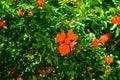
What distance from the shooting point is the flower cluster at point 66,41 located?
242 cm

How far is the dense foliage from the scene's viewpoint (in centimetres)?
248

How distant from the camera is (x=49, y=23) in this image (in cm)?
254

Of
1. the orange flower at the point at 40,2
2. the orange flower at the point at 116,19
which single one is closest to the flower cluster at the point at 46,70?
the orange flower at the point at 40,2

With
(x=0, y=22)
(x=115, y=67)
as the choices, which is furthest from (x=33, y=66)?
(x=115, y=67)

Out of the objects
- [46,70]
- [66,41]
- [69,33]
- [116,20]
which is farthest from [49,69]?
[116,20]

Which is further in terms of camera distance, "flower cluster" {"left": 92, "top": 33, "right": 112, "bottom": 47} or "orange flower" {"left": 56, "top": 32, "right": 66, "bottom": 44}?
"flower cluster" {"left": 92, "top": 33, "right": 112, "bottom": 47}

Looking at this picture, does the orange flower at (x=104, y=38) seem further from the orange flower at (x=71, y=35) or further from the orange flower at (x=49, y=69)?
the orange flower at (x=49, y=69)

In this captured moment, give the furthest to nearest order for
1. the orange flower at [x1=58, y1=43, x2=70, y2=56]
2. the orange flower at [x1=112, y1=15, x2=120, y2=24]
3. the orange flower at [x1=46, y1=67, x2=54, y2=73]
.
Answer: the orange flower at [x1=46, y1=67, x2=54, y2=73], the orange flower at [x1=58, y1=43, x2=70, y2=56], the orange flower at [x1=112, y1=15, x2=120, y2=24]

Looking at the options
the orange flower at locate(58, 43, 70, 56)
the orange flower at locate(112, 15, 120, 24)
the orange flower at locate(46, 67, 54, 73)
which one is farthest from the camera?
the orange flower at locate(46, 67, 54, 73)

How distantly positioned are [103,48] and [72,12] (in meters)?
0.46

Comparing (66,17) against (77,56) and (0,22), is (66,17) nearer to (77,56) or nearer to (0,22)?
(77,56)

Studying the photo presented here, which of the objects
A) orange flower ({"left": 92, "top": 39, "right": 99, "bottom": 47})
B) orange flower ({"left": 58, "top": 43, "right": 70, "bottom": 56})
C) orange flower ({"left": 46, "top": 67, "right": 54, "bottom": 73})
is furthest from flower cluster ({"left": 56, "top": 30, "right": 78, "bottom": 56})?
orange flower ({"left": 46, "top": 67, "right": 54, "bottom": 73})

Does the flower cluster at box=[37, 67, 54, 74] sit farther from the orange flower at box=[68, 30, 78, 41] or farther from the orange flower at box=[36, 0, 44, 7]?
the orange flower at box=[36, 0, 44, 7]

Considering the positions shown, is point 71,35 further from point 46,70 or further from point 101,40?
point 46,70
